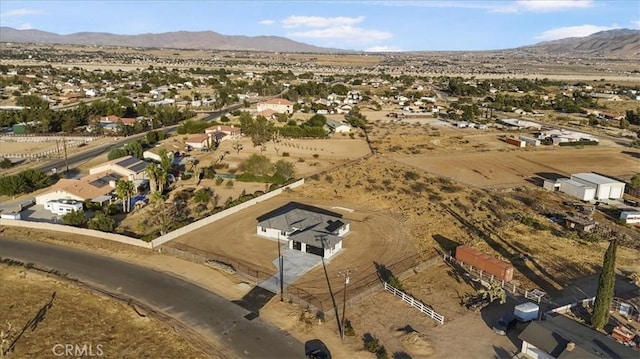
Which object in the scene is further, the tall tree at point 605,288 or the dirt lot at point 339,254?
the dirt lot at point 339,254

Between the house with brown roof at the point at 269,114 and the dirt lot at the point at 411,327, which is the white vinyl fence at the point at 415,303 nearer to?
the dirt lot at the point at 411,327

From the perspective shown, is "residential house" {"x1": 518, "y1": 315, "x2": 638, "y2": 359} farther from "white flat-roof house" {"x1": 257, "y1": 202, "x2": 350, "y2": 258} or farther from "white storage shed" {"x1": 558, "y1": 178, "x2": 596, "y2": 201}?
"white storage shed" {"x1": 558, "y1": 178, "x2": 596, "y2": 201}

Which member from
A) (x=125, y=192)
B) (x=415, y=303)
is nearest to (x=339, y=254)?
(x=415, y=303)

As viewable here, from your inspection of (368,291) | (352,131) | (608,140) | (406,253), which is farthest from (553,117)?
(368,291)

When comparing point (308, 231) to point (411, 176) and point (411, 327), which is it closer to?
point (411, 327)

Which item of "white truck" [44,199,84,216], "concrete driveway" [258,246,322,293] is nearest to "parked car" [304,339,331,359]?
"concrete driveway" [258,246,322,293]

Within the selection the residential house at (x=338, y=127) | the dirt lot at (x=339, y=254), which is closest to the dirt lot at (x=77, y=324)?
the dirt lot at (x=339, y=254)
